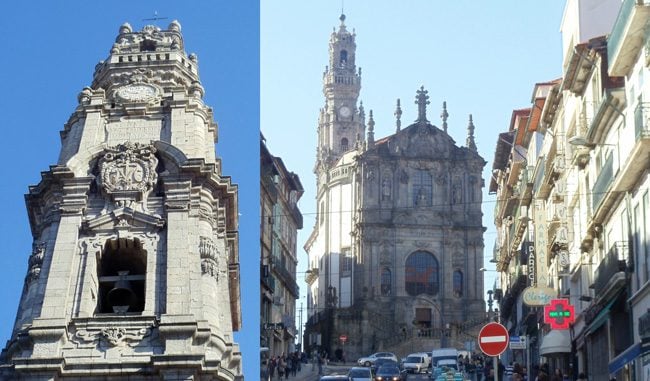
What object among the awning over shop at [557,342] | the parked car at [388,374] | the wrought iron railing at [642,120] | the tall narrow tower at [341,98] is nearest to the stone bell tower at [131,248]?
the wrought iron railing at [642,120]

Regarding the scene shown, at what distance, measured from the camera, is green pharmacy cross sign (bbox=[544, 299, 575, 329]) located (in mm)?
38375

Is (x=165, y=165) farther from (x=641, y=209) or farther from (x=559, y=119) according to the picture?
(x=559, y=119)

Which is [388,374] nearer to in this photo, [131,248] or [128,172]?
[131,248]

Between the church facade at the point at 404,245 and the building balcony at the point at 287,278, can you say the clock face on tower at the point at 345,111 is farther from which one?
the building balcony at the point at 287,278

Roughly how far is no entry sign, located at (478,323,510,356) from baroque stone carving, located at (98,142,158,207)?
34.8 ft

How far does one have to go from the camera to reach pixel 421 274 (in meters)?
91.5

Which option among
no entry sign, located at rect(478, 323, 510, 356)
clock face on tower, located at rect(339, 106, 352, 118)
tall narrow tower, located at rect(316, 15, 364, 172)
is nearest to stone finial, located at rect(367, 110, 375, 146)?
tall narrow tower, located at rect(316, 15, 364, 172)

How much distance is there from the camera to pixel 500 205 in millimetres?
69500

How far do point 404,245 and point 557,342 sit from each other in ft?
157

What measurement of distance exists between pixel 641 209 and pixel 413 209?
62.2m

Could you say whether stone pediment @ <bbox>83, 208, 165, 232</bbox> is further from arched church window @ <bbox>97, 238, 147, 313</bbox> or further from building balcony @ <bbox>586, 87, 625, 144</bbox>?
building balcony @ <bbox>586, 87, 625, 144</bbox>

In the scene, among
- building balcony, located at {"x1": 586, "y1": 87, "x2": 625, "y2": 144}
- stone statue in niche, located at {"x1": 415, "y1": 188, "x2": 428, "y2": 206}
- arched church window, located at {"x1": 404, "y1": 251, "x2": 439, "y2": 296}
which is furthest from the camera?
stone statue in niche, located at {"x1": 415, "y1": 188, "x2": 428, "y2": 206}

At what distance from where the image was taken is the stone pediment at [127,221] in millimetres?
28562

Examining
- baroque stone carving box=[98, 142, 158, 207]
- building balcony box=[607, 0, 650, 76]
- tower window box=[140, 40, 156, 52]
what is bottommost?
baroque stone carving box=[98, 142, 158, 207]
